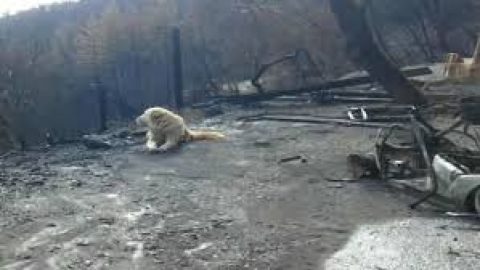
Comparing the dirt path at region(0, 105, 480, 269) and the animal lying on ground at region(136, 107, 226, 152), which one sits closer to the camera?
the dirt path at region(0, 105, 480, 269)

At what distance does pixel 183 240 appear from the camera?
23.5 ft

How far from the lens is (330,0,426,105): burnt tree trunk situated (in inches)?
673

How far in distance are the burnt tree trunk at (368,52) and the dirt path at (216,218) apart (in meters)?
4.78

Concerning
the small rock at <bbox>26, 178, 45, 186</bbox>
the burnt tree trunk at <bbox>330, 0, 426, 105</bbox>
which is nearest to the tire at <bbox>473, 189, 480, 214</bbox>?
the small rock at <bbox>26, 178, 45, 186</bbox>

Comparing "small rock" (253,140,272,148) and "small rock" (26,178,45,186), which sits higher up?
"small rock" (26,178,45,186)

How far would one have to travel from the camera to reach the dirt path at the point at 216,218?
6.50 m

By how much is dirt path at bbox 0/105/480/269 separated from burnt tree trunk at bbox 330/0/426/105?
4.78 metres

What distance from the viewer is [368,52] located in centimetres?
1734

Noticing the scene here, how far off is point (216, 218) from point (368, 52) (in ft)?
33.6

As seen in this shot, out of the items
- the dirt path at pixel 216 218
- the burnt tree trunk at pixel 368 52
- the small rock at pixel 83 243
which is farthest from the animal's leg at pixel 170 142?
the small rock at pixel 83 243

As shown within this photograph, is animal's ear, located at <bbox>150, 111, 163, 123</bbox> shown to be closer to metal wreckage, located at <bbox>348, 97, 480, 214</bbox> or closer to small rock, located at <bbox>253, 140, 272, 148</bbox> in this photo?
small rock, located at <bbox>253, 140, 272, 148</bbox>

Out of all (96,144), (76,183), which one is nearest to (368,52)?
(96,144)

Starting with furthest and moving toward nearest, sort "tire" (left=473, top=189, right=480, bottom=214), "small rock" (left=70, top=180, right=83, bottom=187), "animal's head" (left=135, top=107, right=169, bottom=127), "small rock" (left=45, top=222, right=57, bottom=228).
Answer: "animal's head" (left=135, top=107, right=169, bottom=127) < "small rock" (left=70, top=180, right=83, bottom=187) < "small rock" (left=45, top=222, right=57, bottom=228) < "tire" (left=473, top=189, right=480, bottom=214)

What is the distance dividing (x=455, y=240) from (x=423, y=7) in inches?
1306
